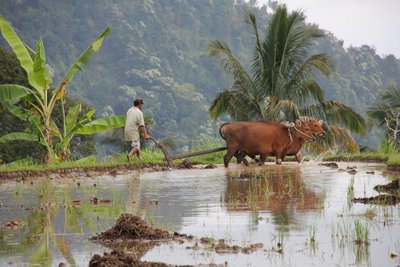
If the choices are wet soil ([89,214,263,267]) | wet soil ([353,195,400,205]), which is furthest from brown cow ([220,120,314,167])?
wet soil ([89,214,263,267])

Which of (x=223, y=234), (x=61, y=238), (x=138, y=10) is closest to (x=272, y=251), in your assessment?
(x=223, y=234)

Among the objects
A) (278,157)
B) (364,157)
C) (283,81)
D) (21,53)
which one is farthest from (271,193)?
(283,81)

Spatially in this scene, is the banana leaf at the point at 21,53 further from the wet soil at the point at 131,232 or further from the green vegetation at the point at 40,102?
the wet soil at the point at 131,232

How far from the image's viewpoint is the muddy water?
770 centimetres

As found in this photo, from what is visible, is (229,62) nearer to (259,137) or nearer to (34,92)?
(34,92)

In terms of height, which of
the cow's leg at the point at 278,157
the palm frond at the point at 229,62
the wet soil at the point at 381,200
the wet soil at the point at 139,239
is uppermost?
the palm frond at the point at 229,62

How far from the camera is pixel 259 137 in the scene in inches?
739

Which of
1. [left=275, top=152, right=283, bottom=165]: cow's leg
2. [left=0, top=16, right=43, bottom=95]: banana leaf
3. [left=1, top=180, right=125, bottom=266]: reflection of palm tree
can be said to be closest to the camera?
[left=1, top=180, right=125, bottom=266]: reflection of palm tree

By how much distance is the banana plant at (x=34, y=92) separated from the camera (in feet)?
64.9

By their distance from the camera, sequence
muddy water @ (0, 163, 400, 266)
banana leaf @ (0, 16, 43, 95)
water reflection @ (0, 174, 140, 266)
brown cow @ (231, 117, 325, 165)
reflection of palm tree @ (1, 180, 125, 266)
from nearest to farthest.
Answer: muddy water @ (0, 163, 400, 266), water reflection @ (0, 174, 140, 266), reflection of palm tree @ (1, 180, 125, 266), brown cow @ (231, 117, 325, 165), banana leaf @ (0, 16, 43, 95)

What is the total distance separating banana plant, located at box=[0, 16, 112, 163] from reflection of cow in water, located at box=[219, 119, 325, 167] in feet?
14.2

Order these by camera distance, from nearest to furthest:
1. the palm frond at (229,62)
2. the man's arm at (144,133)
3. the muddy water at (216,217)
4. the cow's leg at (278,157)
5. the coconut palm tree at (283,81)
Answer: the muddy water at (216,217), the man's arm at (144,133), the cow's leg at (278,157), the coconut palm tree at (283,81), the palm frond at (229,62)

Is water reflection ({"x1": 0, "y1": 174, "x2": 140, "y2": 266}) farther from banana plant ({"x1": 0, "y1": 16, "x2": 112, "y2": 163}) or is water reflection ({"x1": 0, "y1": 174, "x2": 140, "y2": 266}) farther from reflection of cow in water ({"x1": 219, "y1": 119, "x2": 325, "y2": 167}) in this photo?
banana plant ({"x1": 0, "y1": 16, "x2": 112, "y2": 163})

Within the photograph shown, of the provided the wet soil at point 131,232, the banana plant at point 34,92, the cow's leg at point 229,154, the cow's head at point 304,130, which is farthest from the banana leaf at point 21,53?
the wet soil at point 131,232
